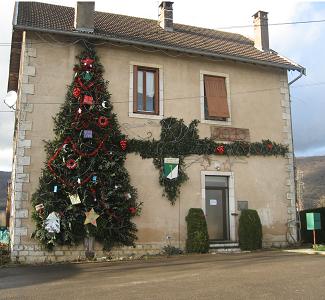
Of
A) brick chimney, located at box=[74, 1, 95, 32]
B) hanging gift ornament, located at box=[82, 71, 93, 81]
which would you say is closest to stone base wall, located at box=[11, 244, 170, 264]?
hanging gift ornament, located at box=[82, 71, 93, 81]

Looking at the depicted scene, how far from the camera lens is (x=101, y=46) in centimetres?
1320

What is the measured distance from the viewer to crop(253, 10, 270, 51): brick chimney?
16.5 meters

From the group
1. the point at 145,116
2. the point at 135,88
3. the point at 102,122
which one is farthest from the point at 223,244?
the point at 135,88

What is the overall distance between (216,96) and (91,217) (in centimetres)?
539

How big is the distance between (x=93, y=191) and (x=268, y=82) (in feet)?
23.1

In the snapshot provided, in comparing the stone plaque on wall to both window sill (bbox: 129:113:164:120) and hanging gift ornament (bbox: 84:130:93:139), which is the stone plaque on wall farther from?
hanging gift ornament (bbox: 84:130:93:139)

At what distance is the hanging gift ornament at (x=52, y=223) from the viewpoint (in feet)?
38.2

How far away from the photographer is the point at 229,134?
14344mm

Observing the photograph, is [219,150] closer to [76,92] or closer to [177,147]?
[177,147]

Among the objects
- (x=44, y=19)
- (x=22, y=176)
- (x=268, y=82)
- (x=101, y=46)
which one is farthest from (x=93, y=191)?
(x=268, y=82)

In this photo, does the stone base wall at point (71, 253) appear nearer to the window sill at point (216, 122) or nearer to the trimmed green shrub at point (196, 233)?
the trimmed green shrub at point (196, 233)

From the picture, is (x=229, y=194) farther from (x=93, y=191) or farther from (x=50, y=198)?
(x=50, y=198)

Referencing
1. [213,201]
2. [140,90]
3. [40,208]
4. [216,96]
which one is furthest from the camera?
[216,96]

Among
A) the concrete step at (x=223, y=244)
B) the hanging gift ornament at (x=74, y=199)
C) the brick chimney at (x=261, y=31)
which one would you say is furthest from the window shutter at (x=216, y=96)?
the hanging gift ornament at (x=74, y=199)
